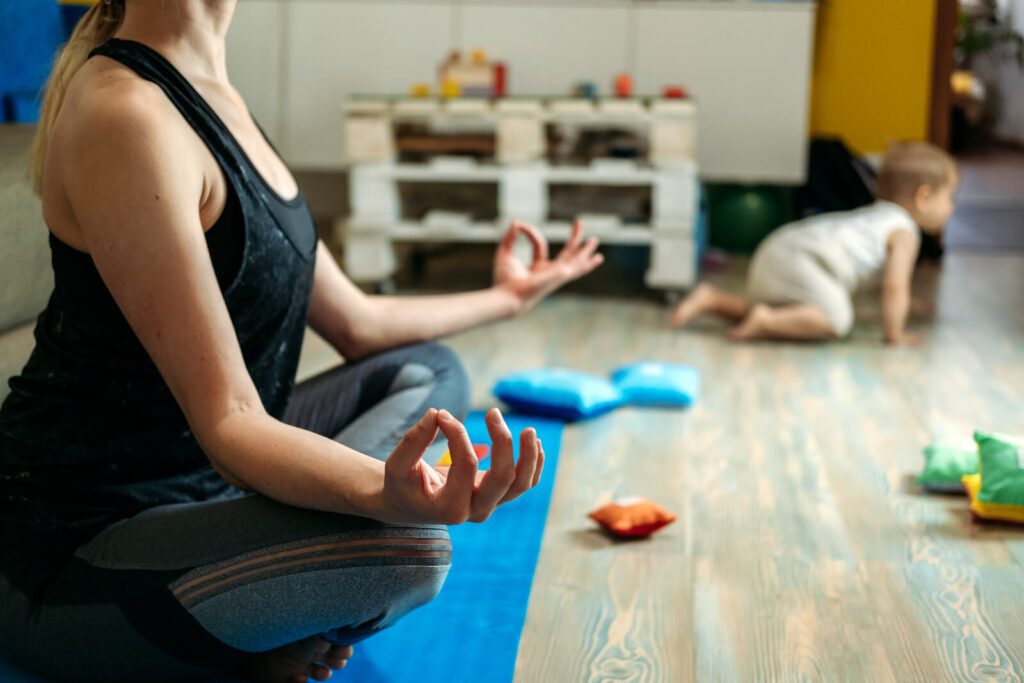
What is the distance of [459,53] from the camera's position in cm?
360

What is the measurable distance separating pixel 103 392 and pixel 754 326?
6.45 ft

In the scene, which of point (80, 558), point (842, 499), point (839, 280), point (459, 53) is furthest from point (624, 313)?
point (80, 558)

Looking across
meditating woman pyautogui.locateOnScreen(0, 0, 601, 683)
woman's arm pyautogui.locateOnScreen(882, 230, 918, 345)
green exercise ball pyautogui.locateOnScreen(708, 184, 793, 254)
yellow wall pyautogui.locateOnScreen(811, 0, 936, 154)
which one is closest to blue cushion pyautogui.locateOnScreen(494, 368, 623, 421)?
woman's arm pyautogui.locateOnScreen(882, 230, 918, 345)

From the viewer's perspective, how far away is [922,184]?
117 inches

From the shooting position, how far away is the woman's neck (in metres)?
1.12

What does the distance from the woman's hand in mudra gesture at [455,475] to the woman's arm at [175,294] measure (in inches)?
2.3

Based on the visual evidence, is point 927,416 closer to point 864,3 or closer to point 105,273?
point 105,273

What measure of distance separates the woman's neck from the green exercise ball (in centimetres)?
304

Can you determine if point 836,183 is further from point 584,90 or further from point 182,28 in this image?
point 182,28

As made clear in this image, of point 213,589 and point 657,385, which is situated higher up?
point 213,589

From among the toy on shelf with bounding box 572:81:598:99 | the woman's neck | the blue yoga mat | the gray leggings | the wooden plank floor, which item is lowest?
the wooden plank floor

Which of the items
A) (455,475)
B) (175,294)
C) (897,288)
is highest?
(175,294)

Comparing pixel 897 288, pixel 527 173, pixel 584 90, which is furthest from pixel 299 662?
pixel 584 90

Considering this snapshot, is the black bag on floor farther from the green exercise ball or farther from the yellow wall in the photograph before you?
the yellow wall
